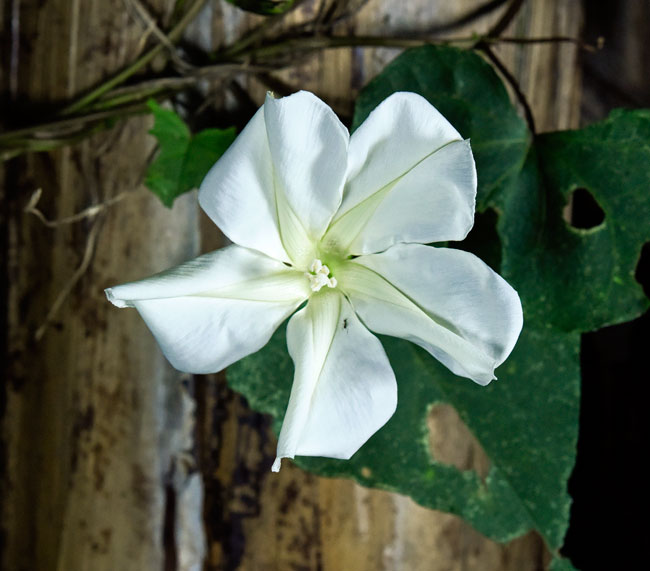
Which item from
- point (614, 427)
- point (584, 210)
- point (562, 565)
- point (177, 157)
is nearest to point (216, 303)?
point (177, 157)

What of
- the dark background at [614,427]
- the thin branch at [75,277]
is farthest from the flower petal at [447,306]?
the dark background at [614,427]

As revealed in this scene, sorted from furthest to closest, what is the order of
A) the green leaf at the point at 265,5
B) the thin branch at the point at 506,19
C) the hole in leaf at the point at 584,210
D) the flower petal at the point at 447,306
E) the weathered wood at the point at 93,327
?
1. the hole in leaf at the point at 584,210
2. the weathered wood at the point at 93,327
3. the thin branch at the point at 506,19
4. the green leaf at the point at 265,5
5. the flower petal at the point at 447,306

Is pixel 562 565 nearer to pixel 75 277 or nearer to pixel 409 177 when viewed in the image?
pixel 409 177

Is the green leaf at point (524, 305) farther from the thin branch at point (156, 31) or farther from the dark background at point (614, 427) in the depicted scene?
the dark background at point (614, 427)

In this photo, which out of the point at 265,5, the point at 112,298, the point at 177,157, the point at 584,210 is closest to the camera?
the point at 112,298

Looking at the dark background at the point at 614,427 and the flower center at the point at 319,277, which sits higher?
the flower center at the point at 319,277

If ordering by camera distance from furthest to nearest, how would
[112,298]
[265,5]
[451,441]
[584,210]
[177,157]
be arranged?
[584,210] → [451,441] → [177,157] → [265,5] → [112,298]
